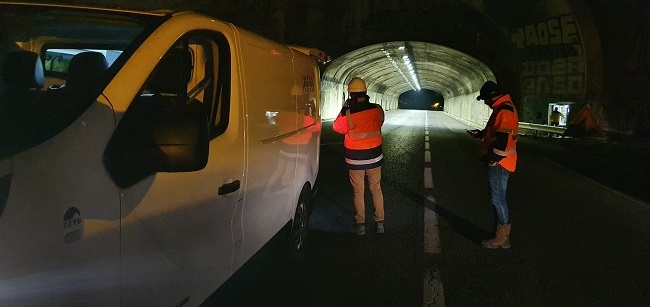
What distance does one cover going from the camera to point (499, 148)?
5125 millimetres

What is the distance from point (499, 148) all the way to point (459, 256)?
116 cm

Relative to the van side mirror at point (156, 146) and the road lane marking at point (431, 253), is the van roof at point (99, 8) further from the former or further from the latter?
the road lane marking at point (431, 253)

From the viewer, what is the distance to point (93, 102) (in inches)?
79.0

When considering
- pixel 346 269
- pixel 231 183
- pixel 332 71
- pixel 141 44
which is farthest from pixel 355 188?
pixel 332 71

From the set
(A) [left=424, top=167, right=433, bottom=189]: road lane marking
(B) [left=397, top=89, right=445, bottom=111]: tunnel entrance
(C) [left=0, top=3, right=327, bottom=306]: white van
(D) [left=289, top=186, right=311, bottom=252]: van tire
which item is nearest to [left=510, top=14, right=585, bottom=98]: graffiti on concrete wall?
(A) [left=424, top=167, right=433, bottom=189]: road lane marking

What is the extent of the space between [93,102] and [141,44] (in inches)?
17.6

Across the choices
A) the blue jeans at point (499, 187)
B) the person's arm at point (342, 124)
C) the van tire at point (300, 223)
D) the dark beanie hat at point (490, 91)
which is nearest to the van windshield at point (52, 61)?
the van tire at point (300, 223)

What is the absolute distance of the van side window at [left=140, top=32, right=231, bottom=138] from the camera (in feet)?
9.92

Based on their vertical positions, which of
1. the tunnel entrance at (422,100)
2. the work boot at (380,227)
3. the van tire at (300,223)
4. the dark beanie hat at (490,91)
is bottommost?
the tunnel entrance at (422,100)

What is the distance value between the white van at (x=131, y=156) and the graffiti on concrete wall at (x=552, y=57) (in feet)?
72.1

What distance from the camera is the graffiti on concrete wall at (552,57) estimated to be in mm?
22516

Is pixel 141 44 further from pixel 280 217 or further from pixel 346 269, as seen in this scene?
pixel 346 269

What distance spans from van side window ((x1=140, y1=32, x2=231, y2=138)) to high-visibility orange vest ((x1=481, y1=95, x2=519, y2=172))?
3.07m

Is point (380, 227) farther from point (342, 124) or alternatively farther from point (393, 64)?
point (393, 64)
